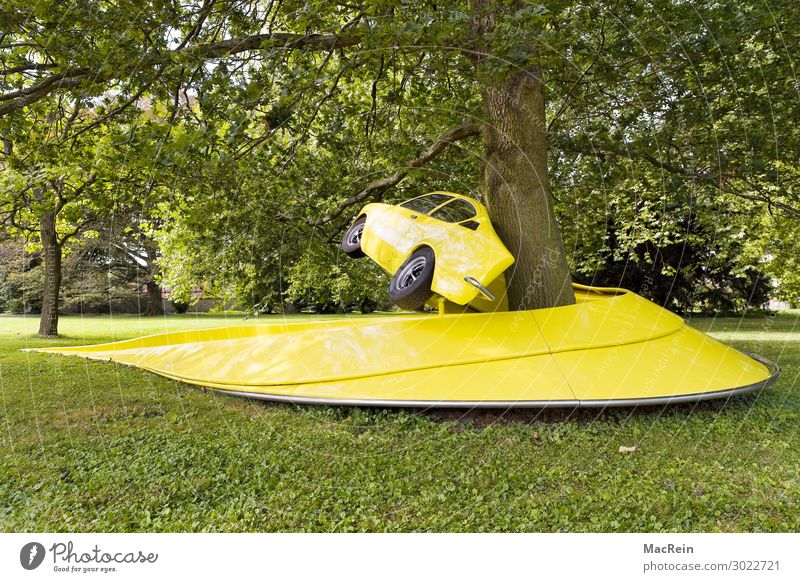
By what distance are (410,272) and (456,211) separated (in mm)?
1048

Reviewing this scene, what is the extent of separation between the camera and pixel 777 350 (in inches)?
434

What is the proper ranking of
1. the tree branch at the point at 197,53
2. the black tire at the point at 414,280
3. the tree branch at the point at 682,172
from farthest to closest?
the tree branch at the point at 682,172
the tree branch at the point at 197,53
the black tire at the point at 414,280

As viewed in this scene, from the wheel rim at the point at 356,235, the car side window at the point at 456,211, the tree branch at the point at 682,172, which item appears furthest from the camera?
the tree branch at the point at 682,172

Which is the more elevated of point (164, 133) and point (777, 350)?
point (164, 133)

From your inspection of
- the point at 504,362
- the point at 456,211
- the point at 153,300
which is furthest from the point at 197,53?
the point at 153,300

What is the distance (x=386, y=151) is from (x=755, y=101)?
595 centimetres

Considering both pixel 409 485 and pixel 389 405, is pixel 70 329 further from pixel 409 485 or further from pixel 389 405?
pixel 409 485

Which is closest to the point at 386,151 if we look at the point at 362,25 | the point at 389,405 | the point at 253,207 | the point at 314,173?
the point at 314,173

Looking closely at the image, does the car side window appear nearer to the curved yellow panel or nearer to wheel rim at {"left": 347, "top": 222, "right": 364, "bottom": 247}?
the curved yellow panel

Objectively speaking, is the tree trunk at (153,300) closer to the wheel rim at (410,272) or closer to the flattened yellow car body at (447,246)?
the flattened yellow car body at (447,246)

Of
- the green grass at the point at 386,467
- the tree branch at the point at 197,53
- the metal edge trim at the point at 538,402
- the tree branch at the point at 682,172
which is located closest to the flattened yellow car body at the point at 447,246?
the metal edge trim at the point at 538,402

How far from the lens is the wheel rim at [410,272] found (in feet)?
18.1

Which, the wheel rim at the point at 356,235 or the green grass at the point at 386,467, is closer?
the green grass at the point at 386,467

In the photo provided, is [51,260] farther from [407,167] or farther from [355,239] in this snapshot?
[407,167]
